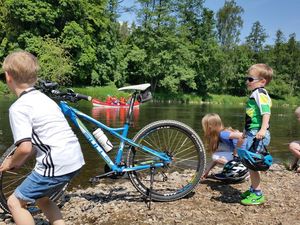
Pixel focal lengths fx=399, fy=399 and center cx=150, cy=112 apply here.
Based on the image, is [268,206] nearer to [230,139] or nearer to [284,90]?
[230,139]

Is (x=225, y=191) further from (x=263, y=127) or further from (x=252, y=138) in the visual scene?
(x=263, y=127)

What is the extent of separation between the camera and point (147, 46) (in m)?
60.3

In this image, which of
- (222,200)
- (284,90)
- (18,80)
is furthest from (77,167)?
(284,90)

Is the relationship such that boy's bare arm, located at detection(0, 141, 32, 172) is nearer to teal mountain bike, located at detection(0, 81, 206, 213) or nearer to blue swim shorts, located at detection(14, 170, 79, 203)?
blue swim shorts, located at detection(14, 170, 79, 203)

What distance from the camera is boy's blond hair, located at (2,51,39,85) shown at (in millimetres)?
3303

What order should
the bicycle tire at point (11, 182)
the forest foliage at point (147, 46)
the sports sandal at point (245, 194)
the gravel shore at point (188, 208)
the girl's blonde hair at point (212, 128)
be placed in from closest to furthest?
the gravel shore at point (188, 208) → the bicycle tire at point (11, 182) → the sports sandal at point (245, 194) → the girl's blonde hair at point (212, 128) → the forest foliage at point (147, 46)

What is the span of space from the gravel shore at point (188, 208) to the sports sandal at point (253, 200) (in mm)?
71

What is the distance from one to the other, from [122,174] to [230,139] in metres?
2.35

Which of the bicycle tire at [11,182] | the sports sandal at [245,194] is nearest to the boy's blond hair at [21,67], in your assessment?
the bicycle tire at [11,182]

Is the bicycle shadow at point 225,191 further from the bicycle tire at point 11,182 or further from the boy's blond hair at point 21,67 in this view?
the boy's blond hair at point 21,67

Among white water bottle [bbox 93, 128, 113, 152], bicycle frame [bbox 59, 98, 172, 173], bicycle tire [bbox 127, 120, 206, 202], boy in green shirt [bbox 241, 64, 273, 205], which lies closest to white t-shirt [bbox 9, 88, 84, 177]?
bicycle frame [bbox 59, 98, 172, 173]

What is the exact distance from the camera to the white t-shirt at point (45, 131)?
329 cm

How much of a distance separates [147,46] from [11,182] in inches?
2199

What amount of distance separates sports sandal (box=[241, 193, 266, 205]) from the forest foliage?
39969mm
